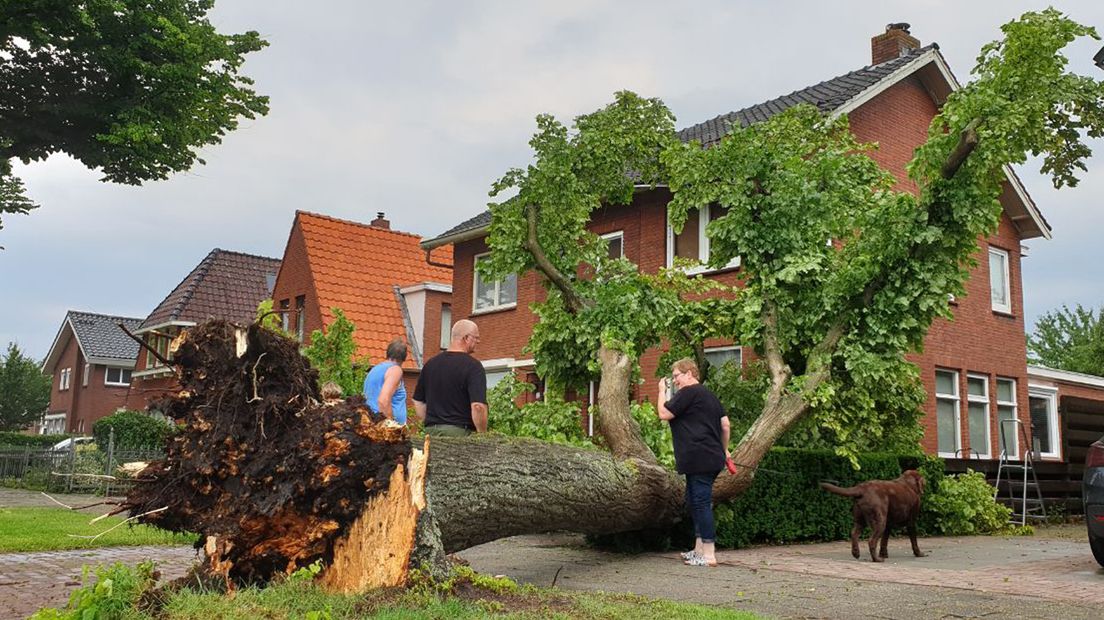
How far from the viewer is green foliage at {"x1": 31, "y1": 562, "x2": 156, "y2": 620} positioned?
4.57 meters

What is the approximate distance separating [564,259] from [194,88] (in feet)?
34.3

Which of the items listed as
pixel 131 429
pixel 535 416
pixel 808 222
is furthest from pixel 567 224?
pixel 131 429

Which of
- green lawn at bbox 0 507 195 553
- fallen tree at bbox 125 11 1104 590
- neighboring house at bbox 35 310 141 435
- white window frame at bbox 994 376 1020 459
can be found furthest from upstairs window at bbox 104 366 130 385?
fallen tree at bbox 125 11 1104 590

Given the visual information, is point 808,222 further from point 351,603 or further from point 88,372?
point 88,372

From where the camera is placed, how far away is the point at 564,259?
12.1 metres

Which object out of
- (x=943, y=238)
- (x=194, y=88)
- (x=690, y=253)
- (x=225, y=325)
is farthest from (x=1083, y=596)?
(x=194, y=88)

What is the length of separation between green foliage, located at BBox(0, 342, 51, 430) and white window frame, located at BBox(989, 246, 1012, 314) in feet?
152

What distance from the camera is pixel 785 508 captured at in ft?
36.8

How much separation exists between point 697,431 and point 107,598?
16.9 feet

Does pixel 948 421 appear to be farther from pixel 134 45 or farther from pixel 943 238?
pixel 134 45

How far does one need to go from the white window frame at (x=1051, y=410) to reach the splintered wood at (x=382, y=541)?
19.4m

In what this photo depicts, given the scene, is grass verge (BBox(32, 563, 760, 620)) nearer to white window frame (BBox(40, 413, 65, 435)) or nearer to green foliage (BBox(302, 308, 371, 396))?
green foliage (BBox(302, 308, 371, 396))

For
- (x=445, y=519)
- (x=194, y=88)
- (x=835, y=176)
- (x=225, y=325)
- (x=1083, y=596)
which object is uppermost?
(x=194, y=88)

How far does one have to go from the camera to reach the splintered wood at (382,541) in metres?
5.44
